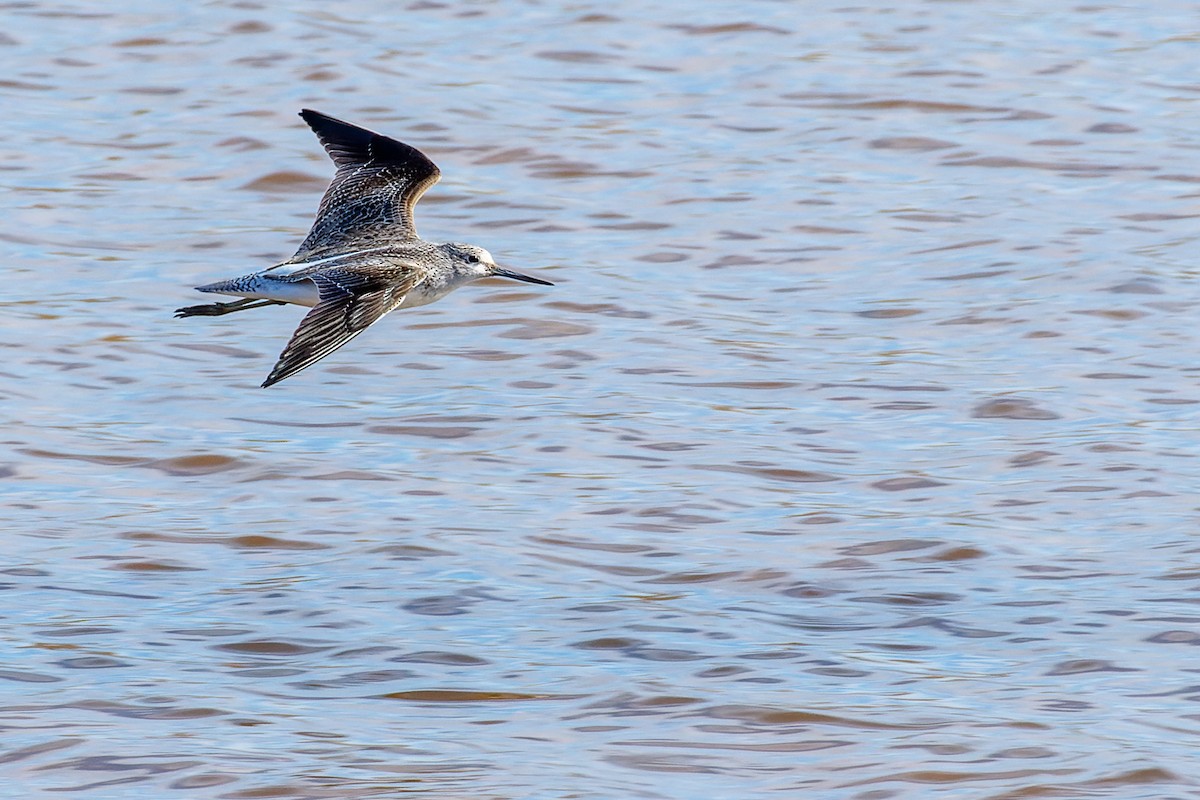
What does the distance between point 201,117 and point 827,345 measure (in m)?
5.28

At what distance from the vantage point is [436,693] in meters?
7.50

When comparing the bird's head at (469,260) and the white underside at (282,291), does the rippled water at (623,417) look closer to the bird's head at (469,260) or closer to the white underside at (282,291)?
the bird's head at (469,260)

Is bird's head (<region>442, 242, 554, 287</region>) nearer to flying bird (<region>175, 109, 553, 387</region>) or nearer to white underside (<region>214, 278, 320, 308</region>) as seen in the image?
flying bird (<region>175, 109, 553, 387</region>)

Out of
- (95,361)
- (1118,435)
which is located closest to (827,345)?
A: (1118,435)

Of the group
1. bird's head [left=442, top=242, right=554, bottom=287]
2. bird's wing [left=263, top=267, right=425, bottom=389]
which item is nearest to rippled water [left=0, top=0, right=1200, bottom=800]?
bird's head [left=442, top=242, right=554, bottom=287]

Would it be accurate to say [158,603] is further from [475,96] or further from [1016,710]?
[475,96]

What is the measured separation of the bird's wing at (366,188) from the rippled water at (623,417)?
108cm

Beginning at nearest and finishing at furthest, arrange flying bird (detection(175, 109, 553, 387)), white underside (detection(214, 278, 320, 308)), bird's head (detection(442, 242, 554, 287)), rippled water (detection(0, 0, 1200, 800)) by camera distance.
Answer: rippled water (detection(0, 0, 1200, 800)), flying bird (detection(175, 109, 553, 387)), white underside (detection(214, 278, 320, 308)), bird's head (detection(442, 242, 554, 287))

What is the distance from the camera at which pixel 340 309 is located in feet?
25.1

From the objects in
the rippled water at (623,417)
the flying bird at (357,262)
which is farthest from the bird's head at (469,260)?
the rippled water at (623,417)

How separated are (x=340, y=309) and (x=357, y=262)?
723 mm

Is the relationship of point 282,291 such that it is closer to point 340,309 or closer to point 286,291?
point 286,291

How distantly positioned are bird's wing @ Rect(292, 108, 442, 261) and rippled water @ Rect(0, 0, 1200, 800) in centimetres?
108

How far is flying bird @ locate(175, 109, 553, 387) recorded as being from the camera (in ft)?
24.9
